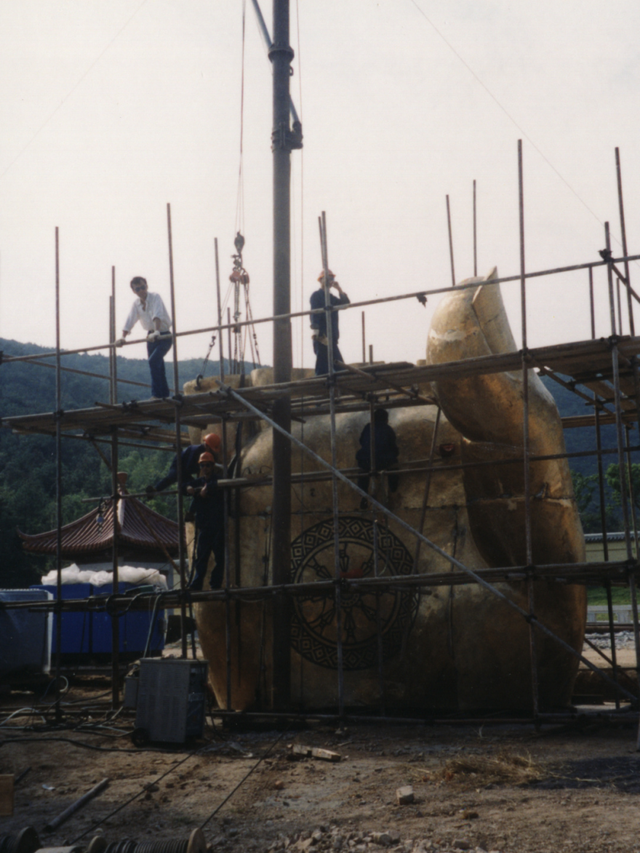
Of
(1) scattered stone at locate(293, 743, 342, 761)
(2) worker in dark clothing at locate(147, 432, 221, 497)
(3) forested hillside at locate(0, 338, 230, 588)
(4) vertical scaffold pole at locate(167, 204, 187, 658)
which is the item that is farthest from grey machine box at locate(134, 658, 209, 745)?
(3) forested hillside at locate(0, 338, 230, 588)

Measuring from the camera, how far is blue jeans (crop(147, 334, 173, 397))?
34.9ft

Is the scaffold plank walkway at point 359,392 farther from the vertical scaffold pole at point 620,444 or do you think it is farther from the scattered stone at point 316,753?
the scattered stone at point 316,753

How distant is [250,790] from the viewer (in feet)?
22.2

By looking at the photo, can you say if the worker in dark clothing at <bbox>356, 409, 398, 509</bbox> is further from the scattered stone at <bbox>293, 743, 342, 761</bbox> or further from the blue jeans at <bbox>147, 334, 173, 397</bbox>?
the scattered stone at <bbox>293, 743, 342, 761</bbox>

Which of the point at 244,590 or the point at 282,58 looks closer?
the point at 244,590

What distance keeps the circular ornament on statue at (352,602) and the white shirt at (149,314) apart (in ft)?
10.1

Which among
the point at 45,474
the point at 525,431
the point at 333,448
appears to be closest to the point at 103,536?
the point at 333,448

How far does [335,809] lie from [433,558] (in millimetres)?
4900

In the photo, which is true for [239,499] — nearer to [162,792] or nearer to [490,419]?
[490,419]

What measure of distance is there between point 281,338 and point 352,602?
323cm

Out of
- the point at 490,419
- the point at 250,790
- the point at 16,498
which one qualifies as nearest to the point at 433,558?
the point at 490,419

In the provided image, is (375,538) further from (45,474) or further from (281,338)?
(45,474)

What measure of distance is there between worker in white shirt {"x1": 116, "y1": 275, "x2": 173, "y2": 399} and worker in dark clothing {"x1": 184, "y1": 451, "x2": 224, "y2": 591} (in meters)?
1.02

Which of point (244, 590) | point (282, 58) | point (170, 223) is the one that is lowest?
point (244, 590)
